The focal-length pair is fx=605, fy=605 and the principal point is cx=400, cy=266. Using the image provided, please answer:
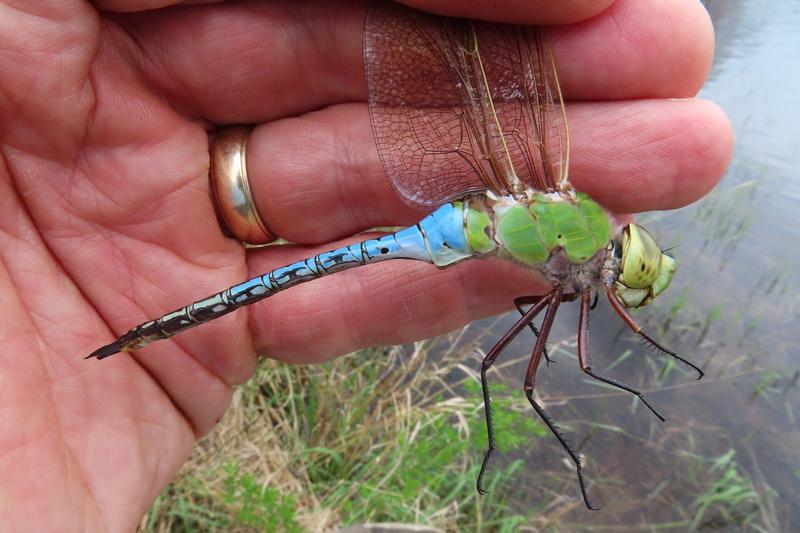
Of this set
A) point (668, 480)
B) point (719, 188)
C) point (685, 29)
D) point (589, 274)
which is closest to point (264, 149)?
point (589, 274)

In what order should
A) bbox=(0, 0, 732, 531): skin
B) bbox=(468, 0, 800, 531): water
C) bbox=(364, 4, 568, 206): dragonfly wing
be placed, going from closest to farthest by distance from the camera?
bbox=(0, 0, 732, 531): skin → bbox=(364, 4, 568, 206): dragonfly wing → bbox=(468, 0, 800, 531): water

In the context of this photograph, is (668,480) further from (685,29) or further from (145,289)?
(145,289)

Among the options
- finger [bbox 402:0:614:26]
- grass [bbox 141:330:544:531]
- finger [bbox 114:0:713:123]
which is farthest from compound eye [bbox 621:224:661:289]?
grass [bbox 141:330:544:531]

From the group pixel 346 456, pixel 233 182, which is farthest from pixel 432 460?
pixel 233 182

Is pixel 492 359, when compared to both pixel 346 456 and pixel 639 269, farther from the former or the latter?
pixel 346 456

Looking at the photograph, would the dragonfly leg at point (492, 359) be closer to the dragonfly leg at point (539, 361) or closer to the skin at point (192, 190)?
the dragonfly leg at point (539, 361)

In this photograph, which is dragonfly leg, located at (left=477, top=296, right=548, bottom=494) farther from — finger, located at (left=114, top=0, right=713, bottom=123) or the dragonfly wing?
finger, located at (left=114, top=0, right=713, bottom=123)
